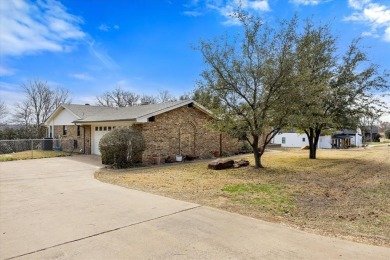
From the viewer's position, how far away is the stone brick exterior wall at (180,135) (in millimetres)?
16109

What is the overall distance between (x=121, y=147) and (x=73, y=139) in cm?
1092

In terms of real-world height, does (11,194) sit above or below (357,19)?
below

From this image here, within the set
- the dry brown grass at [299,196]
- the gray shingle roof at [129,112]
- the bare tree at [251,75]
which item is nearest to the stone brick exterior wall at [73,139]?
the gray shingle roof at [129,112]

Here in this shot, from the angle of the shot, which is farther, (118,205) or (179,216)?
(118,205)

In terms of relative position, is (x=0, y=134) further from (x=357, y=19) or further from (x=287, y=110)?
(x=357, y=19)

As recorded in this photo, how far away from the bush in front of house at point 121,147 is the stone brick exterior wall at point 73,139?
7273 mm

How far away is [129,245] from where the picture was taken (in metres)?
A: 4.21

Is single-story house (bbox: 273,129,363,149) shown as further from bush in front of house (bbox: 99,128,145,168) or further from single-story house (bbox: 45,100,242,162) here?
bush in front of house (bbox: 99,128,145,168)

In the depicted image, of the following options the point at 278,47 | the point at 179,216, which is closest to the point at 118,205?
the point at 179,216

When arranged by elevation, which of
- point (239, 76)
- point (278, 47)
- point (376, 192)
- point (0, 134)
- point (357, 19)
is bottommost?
point (376, 192)

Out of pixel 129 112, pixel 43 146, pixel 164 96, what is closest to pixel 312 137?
pixel 129 112

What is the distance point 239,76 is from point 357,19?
22.7 ft

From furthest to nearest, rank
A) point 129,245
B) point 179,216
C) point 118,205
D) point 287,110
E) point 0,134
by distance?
point 0,134
point 287,110
point 118,205
point 179,216
point 129,245

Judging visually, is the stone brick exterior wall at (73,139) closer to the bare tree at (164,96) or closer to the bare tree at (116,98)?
the bare tree at (116,98)
